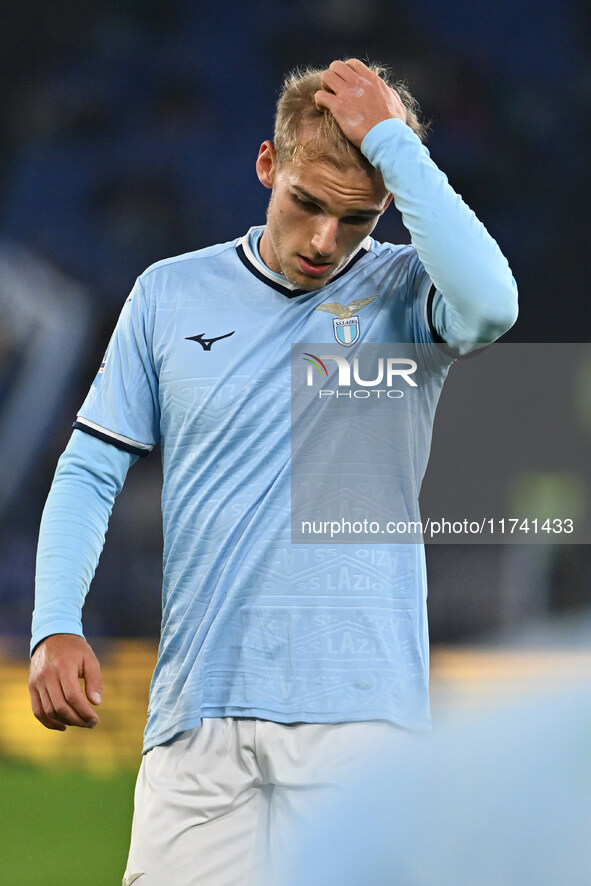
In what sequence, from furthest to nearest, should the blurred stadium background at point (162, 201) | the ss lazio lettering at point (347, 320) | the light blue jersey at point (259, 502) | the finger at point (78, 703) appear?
the blurred stadium background at point (162, 201), the ss lazio lettering at point (347, 320), the light blue jersey at point (259, 502), the finger at point (78, 703)

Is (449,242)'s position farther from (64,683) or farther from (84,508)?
(64,683)

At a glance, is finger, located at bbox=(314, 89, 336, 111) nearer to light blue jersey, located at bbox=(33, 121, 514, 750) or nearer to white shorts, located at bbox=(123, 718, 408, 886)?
light blue jersey, located at bbox=(33, 121, 514, 750)

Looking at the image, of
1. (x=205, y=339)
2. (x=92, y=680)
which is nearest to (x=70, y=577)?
(x=92, y=680)

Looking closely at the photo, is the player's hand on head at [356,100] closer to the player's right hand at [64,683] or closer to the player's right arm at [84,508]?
the player's right arm at [84,508]

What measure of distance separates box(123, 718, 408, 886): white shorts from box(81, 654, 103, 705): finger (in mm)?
180

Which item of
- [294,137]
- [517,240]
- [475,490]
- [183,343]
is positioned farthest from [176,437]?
[517,240]

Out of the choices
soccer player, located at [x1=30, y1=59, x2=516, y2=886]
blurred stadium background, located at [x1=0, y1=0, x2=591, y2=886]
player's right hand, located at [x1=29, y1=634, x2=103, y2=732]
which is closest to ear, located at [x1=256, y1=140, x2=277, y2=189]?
soccer player, located at [x1=30, y1=59, x2=516, y2=886]

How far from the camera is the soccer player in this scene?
1511mm

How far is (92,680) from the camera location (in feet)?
4.83

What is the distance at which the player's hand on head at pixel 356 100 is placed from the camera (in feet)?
5.19

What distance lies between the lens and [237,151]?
3.78m

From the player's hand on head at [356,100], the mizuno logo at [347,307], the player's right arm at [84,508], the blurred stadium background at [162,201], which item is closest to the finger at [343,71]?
the player's hand on head at [356,100]

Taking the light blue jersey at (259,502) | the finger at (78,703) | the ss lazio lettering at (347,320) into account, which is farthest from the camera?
the ss lazio lettering at (347,320)

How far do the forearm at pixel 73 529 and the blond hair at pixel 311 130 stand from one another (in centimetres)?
54
